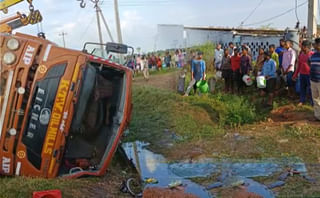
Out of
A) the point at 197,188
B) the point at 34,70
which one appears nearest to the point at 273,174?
the point at 197,188

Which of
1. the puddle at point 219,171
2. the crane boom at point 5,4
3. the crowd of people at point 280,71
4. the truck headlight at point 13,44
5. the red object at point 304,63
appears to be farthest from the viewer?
the crane boom at point 5,4

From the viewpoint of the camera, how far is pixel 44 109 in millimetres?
4785

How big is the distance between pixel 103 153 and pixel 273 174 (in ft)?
8.07

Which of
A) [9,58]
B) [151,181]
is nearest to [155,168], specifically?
[151,181]

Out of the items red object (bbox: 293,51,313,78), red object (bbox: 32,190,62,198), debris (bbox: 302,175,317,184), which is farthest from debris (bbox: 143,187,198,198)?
red object (bbox: 293,51,313,78)

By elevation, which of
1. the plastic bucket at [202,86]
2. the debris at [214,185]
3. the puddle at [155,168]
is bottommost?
the puddle at [155,168]

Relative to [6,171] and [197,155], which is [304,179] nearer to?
[197,155]

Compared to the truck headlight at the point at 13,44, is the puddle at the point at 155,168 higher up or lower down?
lower down

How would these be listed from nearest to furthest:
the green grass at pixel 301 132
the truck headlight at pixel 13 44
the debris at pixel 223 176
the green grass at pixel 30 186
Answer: the green grass at pixel 30 186 < the truck headlight at pixel 13 44 < the debris at pixel 223 176 < the green grass at pixel 301 132

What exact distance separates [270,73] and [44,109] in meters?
6.33

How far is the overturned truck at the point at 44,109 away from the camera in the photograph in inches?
182

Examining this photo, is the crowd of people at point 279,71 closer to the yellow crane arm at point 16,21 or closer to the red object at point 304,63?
the red object at point 304,63

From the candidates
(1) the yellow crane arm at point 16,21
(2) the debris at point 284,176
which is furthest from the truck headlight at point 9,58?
(1) the yellow crane arm at point 16,21

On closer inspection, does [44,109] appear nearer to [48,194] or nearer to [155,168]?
[48,194]
